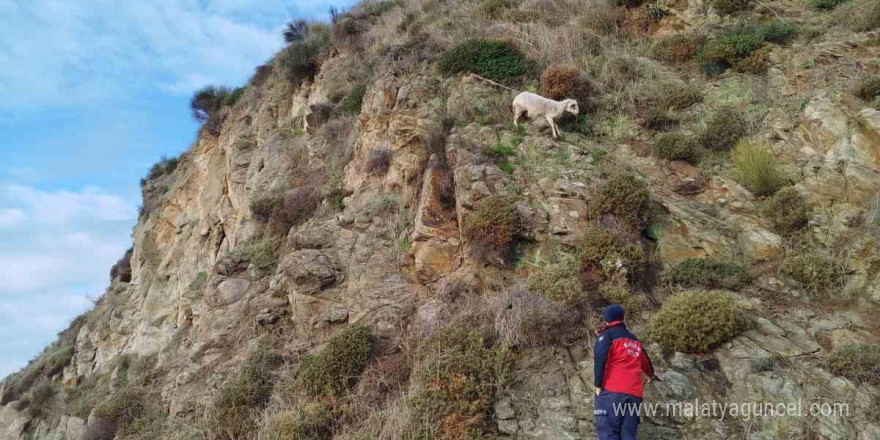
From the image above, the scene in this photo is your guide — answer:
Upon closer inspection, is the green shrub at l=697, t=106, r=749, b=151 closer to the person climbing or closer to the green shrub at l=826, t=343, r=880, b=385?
the green shrub at l=826, t=343, r=880, b=385

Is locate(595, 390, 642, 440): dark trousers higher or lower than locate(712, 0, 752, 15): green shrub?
lower

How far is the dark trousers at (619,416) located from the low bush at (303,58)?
17111 mm

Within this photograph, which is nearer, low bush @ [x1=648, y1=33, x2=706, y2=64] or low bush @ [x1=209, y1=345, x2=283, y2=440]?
low bush @ [x1=209, y1=345, x2=283, y2=440]

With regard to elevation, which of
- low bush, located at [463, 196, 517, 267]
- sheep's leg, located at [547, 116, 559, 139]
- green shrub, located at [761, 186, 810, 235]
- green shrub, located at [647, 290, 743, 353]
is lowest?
green shrub, located at [761, 186, 810, 235]

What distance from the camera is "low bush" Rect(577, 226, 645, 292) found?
848cm

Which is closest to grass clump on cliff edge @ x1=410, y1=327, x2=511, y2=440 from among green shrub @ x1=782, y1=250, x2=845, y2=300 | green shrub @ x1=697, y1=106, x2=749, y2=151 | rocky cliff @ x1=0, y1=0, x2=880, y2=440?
rocky cliff @ x1=0, y1=0, x2=880, y2=440

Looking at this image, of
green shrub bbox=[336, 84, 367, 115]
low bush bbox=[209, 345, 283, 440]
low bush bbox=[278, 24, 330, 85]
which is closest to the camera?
low bush bbox=[209, 345, 283, 440]

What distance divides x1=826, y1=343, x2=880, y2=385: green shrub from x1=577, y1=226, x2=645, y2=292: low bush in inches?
107

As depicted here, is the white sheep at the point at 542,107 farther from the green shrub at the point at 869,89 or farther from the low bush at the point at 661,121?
the green shrub at the point at 869,89

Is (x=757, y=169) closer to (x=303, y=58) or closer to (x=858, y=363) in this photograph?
(x=858, y=363)

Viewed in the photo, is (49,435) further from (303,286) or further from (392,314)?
(392,314)

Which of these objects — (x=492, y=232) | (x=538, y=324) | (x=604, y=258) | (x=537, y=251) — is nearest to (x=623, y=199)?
(x=604, y=258)

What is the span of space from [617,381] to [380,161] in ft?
26.2

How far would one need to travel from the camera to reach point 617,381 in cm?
585
